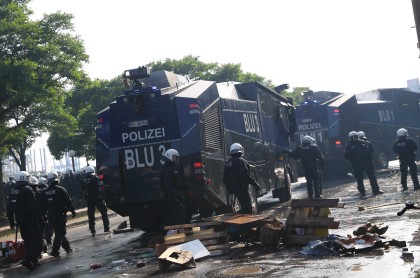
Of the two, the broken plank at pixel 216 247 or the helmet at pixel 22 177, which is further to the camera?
the helmet at pixel 22 177

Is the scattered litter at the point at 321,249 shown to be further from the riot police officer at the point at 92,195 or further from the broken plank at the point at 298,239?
the riot police officer at the point at 92,195

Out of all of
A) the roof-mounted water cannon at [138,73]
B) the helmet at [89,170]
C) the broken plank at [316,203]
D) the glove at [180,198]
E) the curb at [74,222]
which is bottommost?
the broken plank at [316,203]

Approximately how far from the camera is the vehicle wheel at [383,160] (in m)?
30.8

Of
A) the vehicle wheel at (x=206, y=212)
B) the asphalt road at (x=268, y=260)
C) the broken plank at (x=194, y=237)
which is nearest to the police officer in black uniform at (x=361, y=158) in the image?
the asphalt road at (x=268, y=260)

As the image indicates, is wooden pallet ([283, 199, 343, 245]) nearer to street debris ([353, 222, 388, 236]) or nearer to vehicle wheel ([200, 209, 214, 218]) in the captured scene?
street debris ([353, 222, 388, 236])

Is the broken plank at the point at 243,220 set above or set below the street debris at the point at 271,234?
above

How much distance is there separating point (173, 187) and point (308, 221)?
3.42m

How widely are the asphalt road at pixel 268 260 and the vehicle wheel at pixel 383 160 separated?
12.9m

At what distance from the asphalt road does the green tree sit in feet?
32.5

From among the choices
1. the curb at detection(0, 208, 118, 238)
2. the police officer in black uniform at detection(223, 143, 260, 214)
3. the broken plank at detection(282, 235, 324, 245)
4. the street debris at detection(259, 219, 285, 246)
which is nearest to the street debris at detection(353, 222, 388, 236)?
the broken plank at detection(282, 235, 324, 245)

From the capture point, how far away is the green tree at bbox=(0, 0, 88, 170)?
85.4 ft

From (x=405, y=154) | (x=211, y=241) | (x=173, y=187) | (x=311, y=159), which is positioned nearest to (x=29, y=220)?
(x=173, y=187)

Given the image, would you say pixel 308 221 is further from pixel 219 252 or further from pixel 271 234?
pixel 219 252

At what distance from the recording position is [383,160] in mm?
31047
